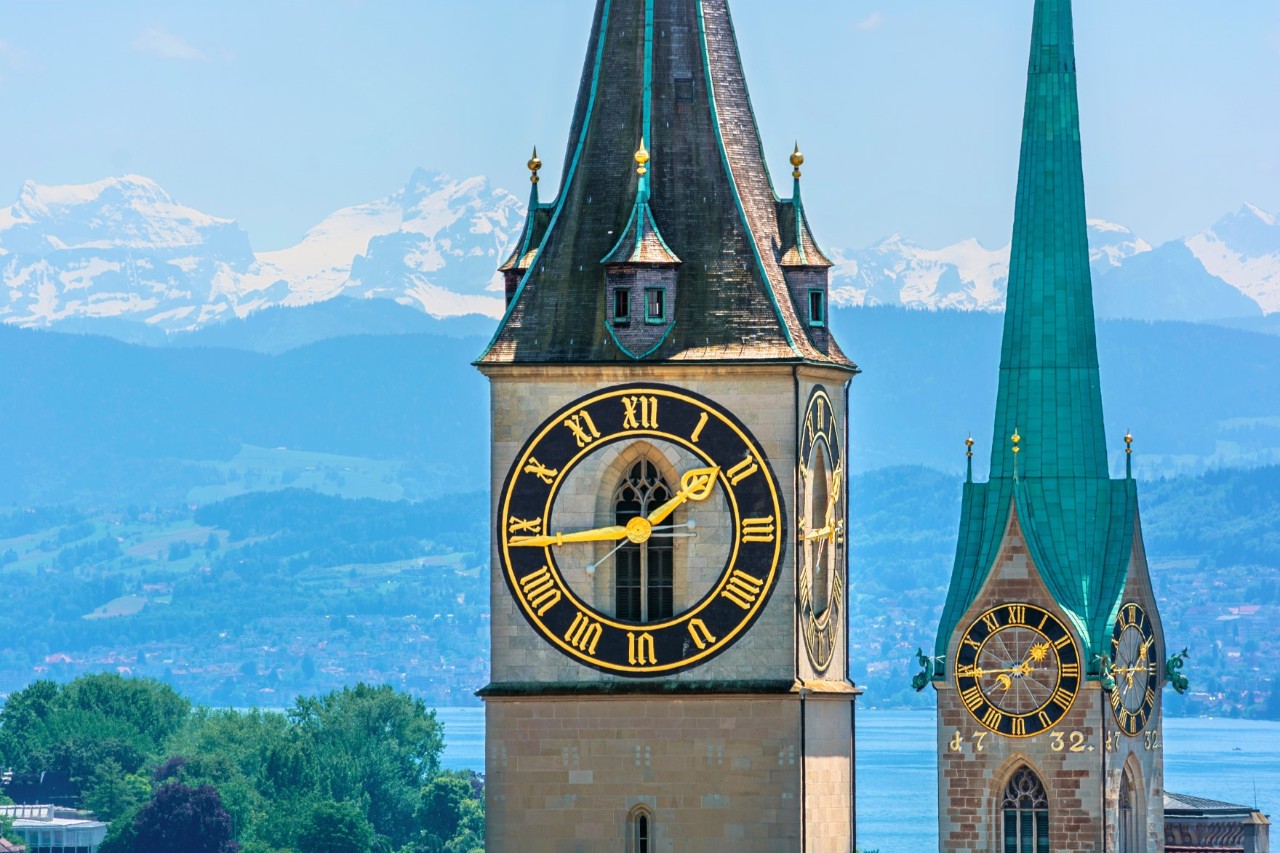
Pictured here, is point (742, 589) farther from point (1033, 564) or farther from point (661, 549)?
point (1033, 564)

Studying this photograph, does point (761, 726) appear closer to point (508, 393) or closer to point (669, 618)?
point (669, 618)

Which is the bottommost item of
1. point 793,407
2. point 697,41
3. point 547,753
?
point 547,753

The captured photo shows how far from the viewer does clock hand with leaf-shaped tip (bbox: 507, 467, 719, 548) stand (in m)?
58.2

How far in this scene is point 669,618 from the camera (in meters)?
58.3

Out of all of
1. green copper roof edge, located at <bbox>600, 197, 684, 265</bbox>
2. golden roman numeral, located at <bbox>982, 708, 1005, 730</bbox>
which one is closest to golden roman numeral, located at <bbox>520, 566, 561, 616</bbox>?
green copper roof edge, located at <bbox>600, 197, 684, 265</bbox>

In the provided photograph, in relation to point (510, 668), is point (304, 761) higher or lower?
higher

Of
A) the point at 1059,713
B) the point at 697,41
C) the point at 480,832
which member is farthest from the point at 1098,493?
the point at 480,832

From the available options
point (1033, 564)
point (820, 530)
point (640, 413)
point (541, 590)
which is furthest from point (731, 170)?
→ point (1033, 564)

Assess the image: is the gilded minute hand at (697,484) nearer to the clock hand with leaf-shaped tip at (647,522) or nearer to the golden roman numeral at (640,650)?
the clock hand with leaf-shaped tip at (647,522)

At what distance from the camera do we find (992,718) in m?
110

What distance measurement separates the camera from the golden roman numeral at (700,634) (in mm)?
58219

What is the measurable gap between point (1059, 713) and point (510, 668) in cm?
5254

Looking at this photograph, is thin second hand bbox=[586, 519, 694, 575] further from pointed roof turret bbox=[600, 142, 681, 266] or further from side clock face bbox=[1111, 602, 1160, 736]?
side clock face bbox=[1111, 602, 1160, 736]

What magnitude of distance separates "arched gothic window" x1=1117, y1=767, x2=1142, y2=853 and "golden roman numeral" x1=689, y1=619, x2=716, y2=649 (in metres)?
53.3
